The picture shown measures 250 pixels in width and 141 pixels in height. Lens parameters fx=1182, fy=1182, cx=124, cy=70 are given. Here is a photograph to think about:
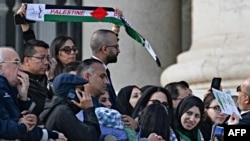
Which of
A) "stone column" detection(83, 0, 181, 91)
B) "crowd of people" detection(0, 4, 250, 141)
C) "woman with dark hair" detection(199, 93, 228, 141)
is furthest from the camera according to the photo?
"stone column" detection(83, 0, 181, 91)

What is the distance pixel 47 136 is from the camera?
924 cm

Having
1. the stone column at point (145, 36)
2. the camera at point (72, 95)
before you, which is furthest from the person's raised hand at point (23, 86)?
the stone column at point (145, 36)

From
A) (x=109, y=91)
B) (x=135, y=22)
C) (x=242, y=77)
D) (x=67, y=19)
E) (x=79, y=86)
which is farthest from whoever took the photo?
(x=135, y=22)

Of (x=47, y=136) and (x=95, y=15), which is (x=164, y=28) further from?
(x=47, y=136)

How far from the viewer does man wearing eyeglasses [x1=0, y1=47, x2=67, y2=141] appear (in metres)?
8.99

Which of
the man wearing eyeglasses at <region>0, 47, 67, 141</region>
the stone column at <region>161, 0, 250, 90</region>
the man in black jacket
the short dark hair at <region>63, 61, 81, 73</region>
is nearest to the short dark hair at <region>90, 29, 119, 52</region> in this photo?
the short dark hair at <region>63, 61, 81, 73</region>

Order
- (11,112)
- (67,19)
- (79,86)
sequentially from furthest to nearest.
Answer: (67,19), (79,86), (11,112)

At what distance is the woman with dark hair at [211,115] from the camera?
1209 cm

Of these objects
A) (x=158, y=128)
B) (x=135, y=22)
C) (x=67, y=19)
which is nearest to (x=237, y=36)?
(x=135, y=22)

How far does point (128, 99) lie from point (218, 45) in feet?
11.0

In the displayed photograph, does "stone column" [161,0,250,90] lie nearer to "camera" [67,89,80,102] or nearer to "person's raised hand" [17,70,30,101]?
"camera" [67,89,80,102]

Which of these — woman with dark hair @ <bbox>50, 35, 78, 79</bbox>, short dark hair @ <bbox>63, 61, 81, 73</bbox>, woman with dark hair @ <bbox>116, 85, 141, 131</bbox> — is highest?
woman with dark hair @ <bbox>50, 35, 78, 79</bbox>

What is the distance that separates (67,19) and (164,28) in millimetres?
4823

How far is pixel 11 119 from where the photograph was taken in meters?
9.03
